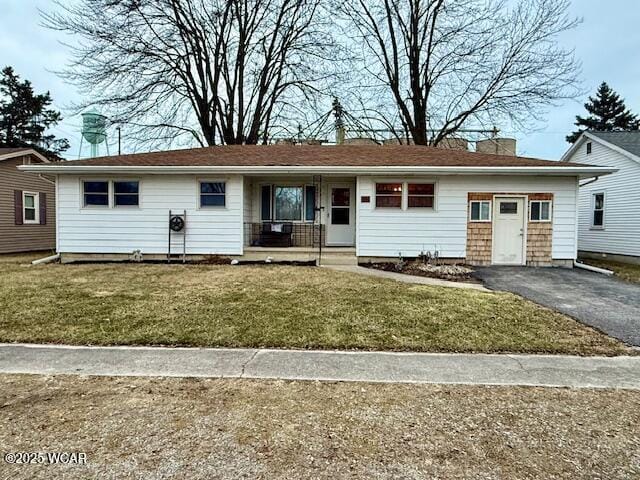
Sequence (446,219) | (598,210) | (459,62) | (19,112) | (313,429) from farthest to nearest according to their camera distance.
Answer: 1. (19,112)
2. (459,62)
3. (598,210)
4. (446,219)
5. (313,429)

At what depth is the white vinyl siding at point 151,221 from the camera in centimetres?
1112

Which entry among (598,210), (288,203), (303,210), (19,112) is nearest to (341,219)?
(303,210)

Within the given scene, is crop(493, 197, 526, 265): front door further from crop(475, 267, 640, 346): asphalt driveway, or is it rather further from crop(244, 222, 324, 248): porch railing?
crop(244, 222, 324, 248): porch railing

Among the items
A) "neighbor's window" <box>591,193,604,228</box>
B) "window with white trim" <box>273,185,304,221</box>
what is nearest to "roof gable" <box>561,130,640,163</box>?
"neighbor's window" <box>591,193,604,228</box>

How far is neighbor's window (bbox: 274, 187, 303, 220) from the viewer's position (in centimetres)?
1238

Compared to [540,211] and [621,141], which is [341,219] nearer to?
[540,211]

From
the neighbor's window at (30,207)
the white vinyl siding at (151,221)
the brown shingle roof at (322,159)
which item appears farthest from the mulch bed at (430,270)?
the neighbor's window at (30,207)

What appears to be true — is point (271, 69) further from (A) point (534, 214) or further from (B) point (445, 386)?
(B) point (445, 386)

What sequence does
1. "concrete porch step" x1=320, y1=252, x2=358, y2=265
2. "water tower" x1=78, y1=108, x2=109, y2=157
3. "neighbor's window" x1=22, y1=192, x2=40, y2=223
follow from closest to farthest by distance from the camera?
"concrete porch step" x1=320, y1=252, x2=358, y2=265, "neighbor's window" x1=22, y1=192, x2=40, y2=223, "water tower" x1=78, y1=108, x2=109, y2=157

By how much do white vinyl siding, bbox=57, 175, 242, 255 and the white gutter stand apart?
441 mm

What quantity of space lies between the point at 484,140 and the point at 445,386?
19847mm

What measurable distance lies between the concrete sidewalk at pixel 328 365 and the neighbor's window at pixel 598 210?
13.4 m

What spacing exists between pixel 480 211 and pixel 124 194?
34.0ft

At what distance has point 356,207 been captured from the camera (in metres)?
11.2
